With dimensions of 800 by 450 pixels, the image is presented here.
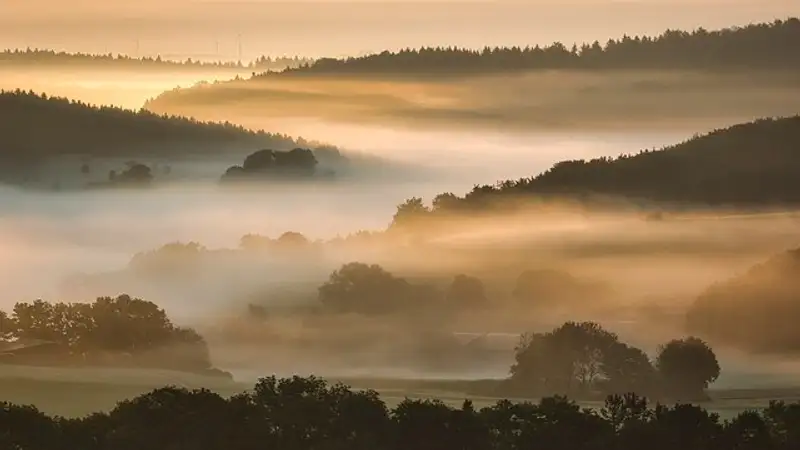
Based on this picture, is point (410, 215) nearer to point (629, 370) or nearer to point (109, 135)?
point (629, 370)

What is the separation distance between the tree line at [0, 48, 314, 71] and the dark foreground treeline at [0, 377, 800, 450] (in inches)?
71.8

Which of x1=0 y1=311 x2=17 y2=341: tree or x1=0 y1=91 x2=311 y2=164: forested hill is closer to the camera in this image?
x1=0 y1=311 x2=17 y2=341: tree

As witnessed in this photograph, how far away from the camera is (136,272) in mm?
6562

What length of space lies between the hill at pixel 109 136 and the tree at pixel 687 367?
213cm

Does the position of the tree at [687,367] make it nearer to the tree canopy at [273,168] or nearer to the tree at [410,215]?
the tree at [410,215]

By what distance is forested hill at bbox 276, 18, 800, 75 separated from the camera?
22.6 feet

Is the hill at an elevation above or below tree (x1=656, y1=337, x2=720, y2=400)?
above

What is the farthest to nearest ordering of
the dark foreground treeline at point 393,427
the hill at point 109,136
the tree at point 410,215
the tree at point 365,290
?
the hill at point 109,136 → the tree at point 410,215 → the tree at point 365,290 → the dark foreground treeline at point 393,427

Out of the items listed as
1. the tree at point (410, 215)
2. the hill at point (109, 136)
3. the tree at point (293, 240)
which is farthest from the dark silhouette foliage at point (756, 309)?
the hill at point (109, 136)

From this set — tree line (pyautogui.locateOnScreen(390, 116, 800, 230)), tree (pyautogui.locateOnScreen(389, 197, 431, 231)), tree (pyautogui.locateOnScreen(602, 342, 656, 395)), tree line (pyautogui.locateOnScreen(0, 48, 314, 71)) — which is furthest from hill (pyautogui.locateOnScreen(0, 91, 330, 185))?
tree (pyautogui.locateOnScreen(602, 342, 656, 395))

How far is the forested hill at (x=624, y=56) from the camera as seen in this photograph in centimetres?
689

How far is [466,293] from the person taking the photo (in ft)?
21.4

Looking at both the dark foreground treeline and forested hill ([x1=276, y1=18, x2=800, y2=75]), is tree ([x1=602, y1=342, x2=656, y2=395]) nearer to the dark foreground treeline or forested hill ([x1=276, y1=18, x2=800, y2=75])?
the dark foreground treeline

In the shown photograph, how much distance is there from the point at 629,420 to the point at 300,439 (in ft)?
5.30
